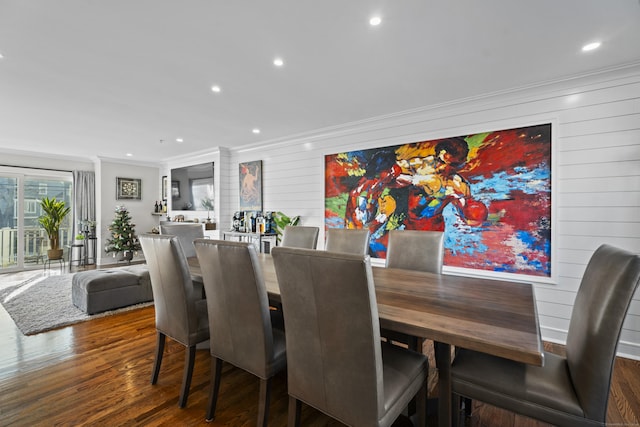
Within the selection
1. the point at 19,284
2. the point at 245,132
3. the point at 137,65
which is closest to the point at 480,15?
the point at 137,65

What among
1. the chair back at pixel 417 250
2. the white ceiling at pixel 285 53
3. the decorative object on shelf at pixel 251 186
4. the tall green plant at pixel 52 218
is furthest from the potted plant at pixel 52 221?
the chair back at pixel 417 250

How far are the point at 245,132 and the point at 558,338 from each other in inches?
183

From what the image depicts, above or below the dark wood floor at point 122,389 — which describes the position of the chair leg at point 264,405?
above

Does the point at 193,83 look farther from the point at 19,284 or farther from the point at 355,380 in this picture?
the point at 19,284

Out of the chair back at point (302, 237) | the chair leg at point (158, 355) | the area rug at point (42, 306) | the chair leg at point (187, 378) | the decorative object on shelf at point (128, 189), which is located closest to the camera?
the chair leg at point (187, 378)

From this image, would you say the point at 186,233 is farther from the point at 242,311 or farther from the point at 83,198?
the point at 83,198

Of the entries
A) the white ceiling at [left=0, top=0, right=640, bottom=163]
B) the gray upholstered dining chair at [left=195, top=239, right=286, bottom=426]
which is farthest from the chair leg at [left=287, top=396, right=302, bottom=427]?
the white ceiling at [left=0, top=0, right=640, bottom=163]

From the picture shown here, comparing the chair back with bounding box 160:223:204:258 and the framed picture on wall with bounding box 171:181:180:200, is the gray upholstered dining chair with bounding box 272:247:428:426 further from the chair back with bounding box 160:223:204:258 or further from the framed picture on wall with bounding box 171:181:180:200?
the framed picture on wall with bounding box 171:181:180:200

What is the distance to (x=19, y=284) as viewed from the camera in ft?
15.6

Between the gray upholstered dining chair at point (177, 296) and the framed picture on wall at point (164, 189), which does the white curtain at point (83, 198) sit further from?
the gray upholstered dining chair at point (177, 296)

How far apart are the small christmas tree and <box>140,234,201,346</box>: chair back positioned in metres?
5.48

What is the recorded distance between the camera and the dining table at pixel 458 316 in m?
1.04

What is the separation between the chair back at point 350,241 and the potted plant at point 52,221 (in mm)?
6261

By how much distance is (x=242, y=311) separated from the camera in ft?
5.06
